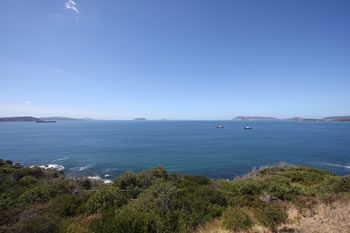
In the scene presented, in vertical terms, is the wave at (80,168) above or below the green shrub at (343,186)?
below

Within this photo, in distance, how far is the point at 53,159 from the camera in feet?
102

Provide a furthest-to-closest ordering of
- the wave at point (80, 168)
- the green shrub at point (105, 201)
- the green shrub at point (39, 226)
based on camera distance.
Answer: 1. the wave at point (80, 168)
2. the green shrub at point (105, 201)
3. the green shrub at point (39, 226)

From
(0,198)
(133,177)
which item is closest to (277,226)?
(133,177)

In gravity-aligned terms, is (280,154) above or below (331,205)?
below

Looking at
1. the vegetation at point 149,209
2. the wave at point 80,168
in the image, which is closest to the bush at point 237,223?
the vegetation at point 149,209

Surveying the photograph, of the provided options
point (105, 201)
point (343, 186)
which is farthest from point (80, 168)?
point (343, 186)

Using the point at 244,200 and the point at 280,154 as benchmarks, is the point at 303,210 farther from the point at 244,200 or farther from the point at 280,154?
the point at 280,154

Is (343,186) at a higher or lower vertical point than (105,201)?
lower

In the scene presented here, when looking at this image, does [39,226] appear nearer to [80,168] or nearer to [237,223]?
[237,223]

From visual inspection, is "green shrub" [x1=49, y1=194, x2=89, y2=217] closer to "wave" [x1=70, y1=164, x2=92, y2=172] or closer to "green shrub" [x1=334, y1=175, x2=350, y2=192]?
"green shrub" [x1=334, y1=175, x2=350, y2=192]

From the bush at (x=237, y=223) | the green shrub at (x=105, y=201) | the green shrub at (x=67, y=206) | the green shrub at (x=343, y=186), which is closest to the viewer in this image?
the bush at (x=237, y=223)

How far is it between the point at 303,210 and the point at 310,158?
1441 inches

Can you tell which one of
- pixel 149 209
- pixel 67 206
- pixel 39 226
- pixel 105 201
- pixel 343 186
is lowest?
pixel 343 186

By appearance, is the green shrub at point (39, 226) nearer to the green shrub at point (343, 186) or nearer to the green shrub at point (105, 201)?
the green shrub at point (105, 201)
